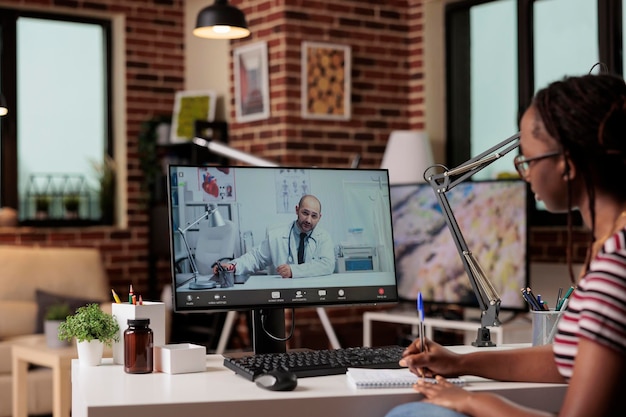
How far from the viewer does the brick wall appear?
5.41 meters

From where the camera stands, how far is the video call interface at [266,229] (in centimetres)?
244

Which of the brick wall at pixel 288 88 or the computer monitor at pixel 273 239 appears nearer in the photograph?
the computer monitor at pixel 273 239

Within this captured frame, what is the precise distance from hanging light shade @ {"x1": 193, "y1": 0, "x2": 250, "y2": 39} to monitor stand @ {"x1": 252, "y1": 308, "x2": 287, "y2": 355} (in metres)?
2.08

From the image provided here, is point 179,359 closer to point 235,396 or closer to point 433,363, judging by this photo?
point 235,396

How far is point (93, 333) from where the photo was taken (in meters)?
2.40

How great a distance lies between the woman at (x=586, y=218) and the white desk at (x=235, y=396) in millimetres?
98

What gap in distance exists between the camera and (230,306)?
2447 millimetres

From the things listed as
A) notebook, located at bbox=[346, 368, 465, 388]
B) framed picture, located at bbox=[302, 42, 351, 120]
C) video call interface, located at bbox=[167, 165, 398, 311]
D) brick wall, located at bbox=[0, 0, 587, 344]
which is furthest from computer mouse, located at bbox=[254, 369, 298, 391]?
framed picture, located at bbox=[302, 42, 351, 120]

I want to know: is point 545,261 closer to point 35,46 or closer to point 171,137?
point 171,137

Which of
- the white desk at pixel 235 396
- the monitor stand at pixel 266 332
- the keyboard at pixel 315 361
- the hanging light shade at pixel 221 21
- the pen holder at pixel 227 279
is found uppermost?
the hanging light shade at pixel 221 21

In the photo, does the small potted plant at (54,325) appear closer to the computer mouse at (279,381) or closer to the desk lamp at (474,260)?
the desk lamp at (474,260)

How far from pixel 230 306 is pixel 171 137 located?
4066mm

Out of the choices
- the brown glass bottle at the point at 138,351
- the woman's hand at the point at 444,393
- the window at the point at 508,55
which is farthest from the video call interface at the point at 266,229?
the window at the point at 508,55

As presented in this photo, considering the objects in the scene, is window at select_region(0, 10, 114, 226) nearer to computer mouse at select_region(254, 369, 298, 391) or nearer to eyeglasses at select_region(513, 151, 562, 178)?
computer mouse at select_region(254, 369, 298, 391)
